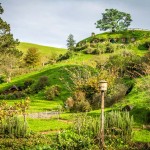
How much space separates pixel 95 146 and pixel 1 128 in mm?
7040

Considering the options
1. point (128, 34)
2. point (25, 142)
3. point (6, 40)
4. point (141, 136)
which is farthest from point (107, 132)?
point (128, 34)

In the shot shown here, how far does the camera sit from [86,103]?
128 feet

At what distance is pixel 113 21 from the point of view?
111125mm

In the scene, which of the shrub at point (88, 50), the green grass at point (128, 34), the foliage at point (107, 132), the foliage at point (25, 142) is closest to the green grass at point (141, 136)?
the foliage at point (107, 132)

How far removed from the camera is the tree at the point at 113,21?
110062mm

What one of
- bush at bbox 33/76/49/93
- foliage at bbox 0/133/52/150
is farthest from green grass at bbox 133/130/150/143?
bush at bbox 33/76/49/93

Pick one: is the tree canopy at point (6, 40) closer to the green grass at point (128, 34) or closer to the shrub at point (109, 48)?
the shrub at point (109, 48)

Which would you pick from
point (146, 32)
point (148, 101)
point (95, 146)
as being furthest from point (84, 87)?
point (146, 32)

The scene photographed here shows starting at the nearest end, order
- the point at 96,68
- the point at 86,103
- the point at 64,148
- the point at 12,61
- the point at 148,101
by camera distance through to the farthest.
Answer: the point at 64,148 → the point at 148,101 → the point at 86,103 → the point at 96,68 → the point at 12,61

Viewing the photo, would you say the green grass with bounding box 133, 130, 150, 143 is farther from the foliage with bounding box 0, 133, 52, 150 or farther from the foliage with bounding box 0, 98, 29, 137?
the foliage with bounding box 0, 98, 29, 137

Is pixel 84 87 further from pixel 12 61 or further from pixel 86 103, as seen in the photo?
pixel 12 61

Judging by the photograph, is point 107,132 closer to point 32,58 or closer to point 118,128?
point 118,128

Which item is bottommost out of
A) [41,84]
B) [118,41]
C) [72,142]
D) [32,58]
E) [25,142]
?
[25,142]

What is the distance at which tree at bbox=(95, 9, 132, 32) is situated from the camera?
110062 mm
